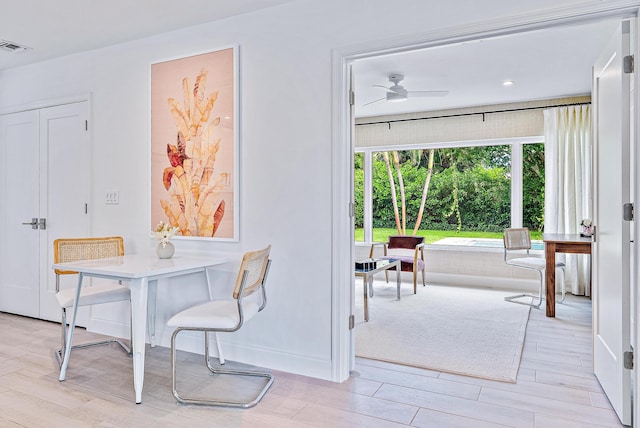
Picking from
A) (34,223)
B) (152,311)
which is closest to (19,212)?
(34,223)

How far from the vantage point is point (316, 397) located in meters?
2.39

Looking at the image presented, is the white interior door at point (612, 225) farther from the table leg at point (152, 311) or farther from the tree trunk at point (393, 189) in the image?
the tree trunk at point (393, 189)

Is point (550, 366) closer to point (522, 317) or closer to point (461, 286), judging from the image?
point (522, 317)

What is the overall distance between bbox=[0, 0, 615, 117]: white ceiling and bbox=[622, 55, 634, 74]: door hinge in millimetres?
605

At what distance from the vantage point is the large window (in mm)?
5727

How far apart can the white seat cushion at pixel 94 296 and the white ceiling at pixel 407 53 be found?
1.91m

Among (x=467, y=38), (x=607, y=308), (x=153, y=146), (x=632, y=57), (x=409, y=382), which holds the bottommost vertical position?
(x=409, y=382)

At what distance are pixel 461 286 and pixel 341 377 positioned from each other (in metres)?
3.62

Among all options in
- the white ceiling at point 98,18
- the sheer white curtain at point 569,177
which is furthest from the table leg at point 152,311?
the sheer white curtain at point 569,177

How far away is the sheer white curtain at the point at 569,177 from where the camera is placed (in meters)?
5.05

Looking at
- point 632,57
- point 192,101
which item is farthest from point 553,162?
point 192,101

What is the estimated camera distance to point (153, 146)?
332 centimetres

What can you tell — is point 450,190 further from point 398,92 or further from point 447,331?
point 447,331

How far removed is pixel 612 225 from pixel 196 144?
8.80ft
